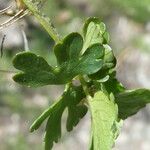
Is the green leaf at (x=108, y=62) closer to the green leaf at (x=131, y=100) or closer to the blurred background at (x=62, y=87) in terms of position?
the green leaf at (x=131, y=100)

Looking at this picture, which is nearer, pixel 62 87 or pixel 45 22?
pixel 45 22

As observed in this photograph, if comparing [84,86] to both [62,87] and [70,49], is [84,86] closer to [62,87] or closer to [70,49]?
[70,49]

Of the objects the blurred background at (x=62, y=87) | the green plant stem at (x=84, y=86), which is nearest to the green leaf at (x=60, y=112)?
the green plant stem at (x=84, y=86)

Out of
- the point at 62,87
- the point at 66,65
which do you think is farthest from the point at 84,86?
the point at 62,87

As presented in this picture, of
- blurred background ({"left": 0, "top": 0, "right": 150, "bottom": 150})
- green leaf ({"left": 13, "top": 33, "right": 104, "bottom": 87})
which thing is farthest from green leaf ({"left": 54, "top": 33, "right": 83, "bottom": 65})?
blurred background ({"left": 0, "top": 0, "right": 150, "bottom": 150})

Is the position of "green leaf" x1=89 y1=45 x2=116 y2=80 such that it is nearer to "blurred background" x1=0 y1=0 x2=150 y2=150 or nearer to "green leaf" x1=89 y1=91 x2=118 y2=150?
"green leaf" x1=89 y1=91 x2=118 y2=150

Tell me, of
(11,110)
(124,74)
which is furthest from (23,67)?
(124,74)
